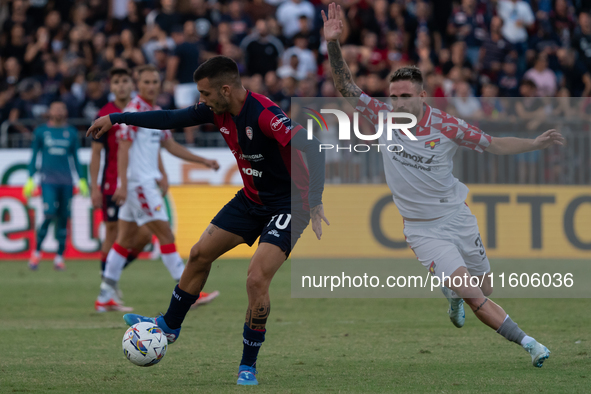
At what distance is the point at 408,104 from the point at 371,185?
28.6 ft

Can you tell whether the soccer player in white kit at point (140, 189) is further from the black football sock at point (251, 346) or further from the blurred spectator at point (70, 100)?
the blurred spectator at point (70, 100)

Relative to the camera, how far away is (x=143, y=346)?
5.80m

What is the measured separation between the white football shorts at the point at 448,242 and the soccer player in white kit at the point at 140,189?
3402 millimetres

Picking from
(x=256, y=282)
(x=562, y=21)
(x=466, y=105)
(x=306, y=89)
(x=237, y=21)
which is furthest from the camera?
(x=562, y=21)

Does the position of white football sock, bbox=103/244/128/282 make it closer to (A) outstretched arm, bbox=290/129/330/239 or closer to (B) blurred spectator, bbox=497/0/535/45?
(A) outstretched arm, bbox=290/129/330/239

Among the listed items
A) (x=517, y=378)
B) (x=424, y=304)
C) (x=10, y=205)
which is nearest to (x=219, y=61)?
(x=517, y=378)

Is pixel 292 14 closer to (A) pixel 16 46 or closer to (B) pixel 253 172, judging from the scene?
(A) pixel 16 46

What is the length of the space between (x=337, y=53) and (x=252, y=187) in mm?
1292

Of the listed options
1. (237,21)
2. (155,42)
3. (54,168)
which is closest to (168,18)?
(155,42)

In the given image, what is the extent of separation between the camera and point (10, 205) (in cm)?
1569

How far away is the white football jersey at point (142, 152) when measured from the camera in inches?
373

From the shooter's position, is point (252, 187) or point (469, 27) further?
point (469, 27)

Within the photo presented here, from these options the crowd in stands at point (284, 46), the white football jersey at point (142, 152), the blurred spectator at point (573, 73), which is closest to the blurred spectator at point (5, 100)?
the crowd in stands at point (284, 46)

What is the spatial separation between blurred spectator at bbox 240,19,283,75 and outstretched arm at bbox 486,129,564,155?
40.0 feet
